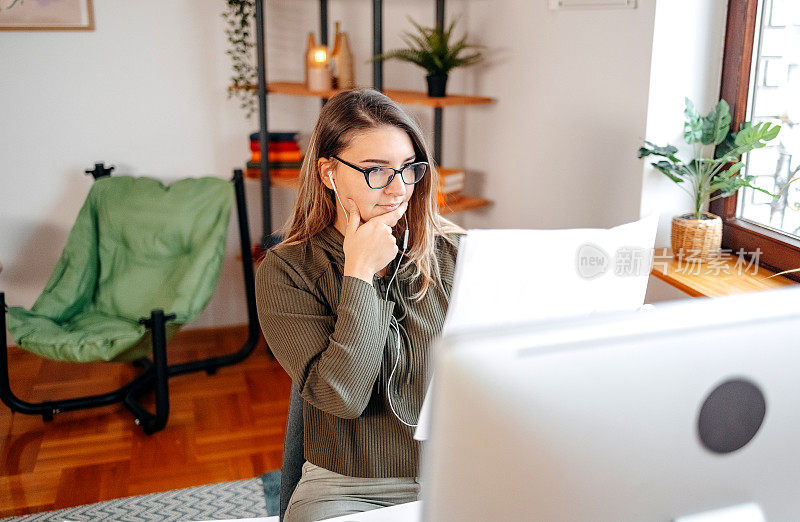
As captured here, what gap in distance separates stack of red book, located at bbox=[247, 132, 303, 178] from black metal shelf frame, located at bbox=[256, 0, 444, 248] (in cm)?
6

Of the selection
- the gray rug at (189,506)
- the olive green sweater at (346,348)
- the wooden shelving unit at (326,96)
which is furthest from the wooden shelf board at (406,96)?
the olive green sweater at (346,348)

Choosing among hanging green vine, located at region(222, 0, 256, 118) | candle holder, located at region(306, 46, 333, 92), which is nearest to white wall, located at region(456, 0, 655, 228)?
candle holder, located at region(306, 46, 333, 92)

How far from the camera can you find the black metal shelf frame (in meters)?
3.04

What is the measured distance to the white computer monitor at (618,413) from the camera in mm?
601

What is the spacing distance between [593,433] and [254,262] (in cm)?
293

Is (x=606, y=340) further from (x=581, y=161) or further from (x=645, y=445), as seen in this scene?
(x=581, y=161)

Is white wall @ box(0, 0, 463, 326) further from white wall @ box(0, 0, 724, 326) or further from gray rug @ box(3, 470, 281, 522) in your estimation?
gray rug @ box(3, 470, 281, 522)

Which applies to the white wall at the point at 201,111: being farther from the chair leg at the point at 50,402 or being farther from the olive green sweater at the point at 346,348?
the olive green sweater at the point at 346,348

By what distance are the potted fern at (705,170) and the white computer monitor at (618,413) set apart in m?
1.52

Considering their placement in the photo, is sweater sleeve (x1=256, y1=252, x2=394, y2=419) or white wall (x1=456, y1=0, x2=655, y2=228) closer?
sweater sleeve (x1=256, y1=252, x2=394, y2=419)

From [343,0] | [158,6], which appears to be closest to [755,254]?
[343,0]

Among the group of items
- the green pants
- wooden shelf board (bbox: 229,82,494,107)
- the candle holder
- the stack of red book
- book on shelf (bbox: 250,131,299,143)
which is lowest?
the green pants

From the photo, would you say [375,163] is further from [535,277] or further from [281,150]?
[281,150]

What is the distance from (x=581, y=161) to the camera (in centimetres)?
264
